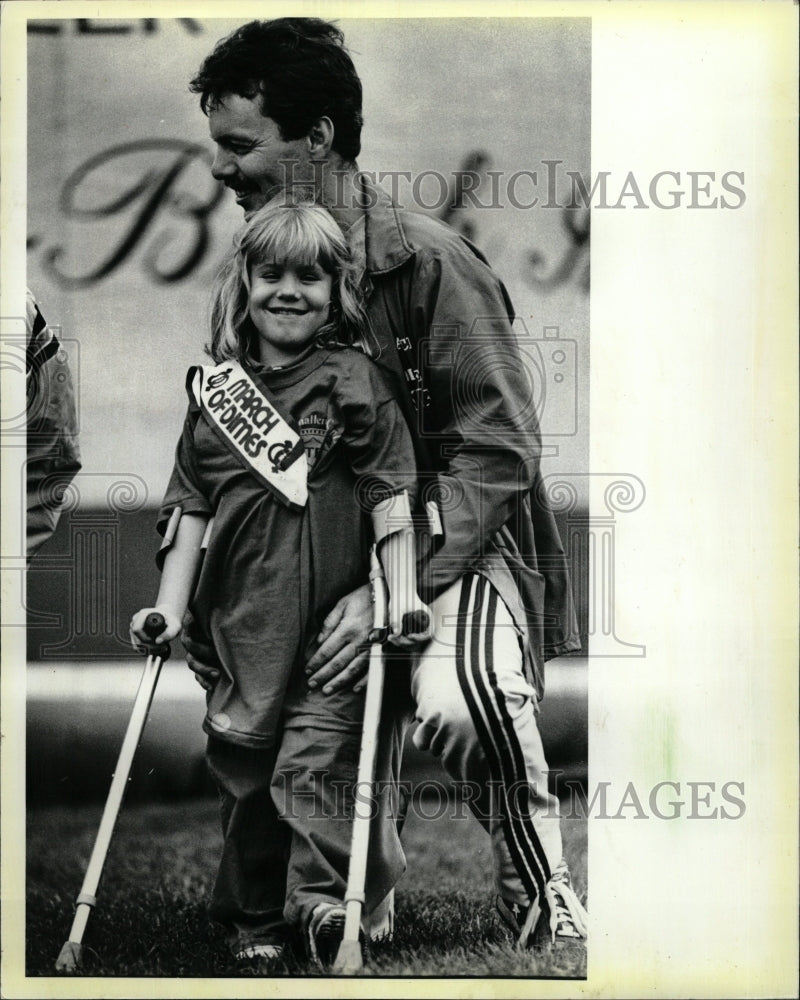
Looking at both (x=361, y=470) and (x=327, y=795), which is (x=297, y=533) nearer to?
(x=361, y=470)

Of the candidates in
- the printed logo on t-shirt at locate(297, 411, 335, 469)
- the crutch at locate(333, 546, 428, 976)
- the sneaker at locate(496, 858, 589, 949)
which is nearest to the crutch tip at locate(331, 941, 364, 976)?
the crutch at locate(333, 546, 428, 976)

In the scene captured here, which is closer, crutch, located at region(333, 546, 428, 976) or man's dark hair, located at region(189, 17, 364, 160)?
crutch, located at region(333, 546, 428, 976)

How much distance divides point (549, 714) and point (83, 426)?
6.07 feet

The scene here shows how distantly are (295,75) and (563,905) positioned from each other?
9.62ft

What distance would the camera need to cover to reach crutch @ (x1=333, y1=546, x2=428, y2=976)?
424 cm

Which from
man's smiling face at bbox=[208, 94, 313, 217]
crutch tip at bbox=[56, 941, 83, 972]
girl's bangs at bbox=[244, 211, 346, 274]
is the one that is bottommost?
crutch tip at bbox=[56, 941, 83, 972]

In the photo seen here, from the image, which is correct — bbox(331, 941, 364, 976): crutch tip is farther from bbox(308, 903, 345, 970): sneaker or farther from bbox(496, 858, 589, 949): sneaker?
bbox(496, 858, 589, 949): sneaker

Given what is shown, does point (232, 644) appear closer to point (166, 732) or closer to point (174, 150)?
point (166, 732)

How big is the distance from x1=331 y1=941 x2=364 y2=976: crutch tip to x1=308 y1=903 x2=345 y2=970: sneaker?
2 centimetres

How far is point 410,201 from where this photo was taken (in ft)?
14.6

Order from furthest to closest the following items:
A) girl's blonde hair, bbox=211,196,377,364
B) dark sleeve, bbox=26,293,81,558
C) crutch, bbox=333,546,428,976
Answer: dark sleeve, bbox=26,293,81,558 < girl's blonde hair, bbox=211,196,377,364 < crutch, bbox=333,546,428,976

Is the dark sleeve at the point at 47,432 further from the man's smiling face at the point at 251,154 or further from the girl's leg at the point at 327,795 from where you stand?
the girl's leg at the point at 327,795

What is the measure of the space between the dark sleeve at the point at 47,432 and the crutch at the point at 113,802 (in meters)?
0.52

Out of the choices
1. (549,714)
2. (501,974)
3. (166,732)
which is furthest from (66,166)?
(501,974)
